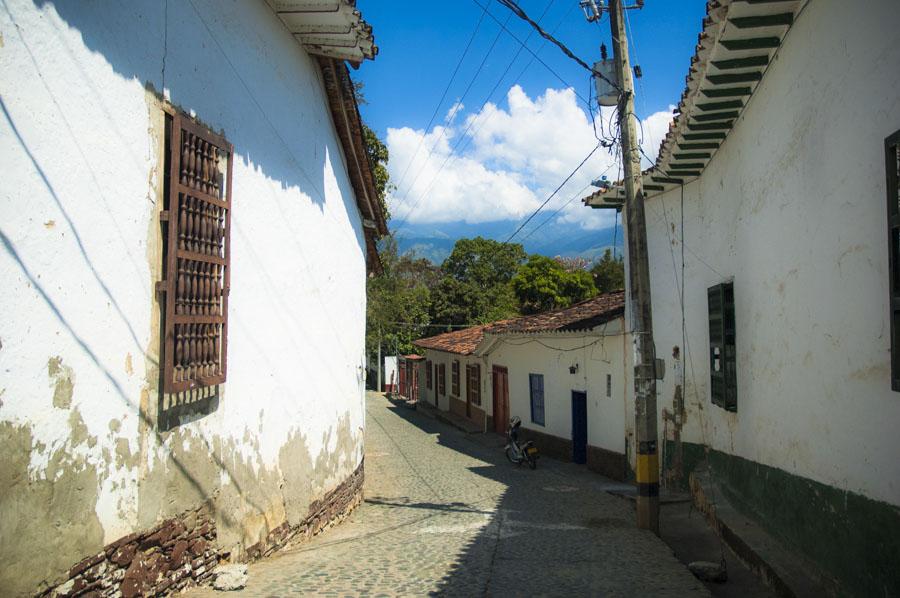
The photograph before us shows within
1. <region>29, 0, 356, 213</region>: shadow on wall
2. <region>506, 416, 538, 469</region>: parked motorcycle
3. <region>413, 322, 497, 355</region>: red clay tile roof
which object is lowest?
<region>506, 416, 538, 469</region>: parked motorcycle

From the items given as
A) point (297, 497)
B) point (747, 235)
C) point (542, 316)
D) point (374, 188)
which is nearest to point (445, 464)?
point (542, 316)

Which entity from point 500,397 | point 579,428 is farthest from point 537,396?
point 500,397

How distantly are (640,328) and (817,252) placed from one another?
3.40 meters

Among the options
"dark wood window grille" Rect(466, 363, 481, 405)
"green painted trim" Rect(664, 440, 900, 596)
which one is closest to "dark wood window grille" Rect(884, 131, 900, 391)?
"green painted trim" Rect(664, 440, 900, 596)

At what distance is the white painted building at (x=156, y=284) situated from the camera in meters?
3.69

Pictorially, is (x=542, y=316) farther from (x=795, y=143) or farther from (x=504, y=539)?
(x=795, y=143)

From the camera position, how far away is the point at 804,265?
19.3ft

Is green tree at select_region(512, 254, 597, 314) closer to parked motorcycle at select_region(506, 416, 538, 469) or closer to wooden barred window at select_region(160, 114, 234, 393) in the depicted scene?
parked motorcycle at select_region(506, 416, 538, 469)

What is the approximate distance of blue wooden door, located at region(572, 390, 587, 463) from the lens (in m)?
15.1

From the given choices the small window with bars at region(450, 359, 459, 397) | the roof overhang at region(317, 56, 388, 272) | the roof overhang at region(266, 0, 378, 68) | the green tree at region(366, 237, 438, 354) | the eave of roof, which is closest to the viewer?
the eave of roof

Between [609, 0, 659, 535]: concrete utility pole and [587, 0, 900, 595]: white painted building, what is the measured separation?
0.63 metres

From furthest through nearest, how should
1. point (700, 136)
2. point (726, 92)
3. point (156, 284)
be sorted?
1. point (700, 136)
2. point (726, 92)
3. point (156, 284)

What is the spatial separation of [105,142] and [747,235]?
6276 millimetres

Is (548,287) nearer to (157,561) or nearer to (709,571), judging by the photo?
(709,571)
